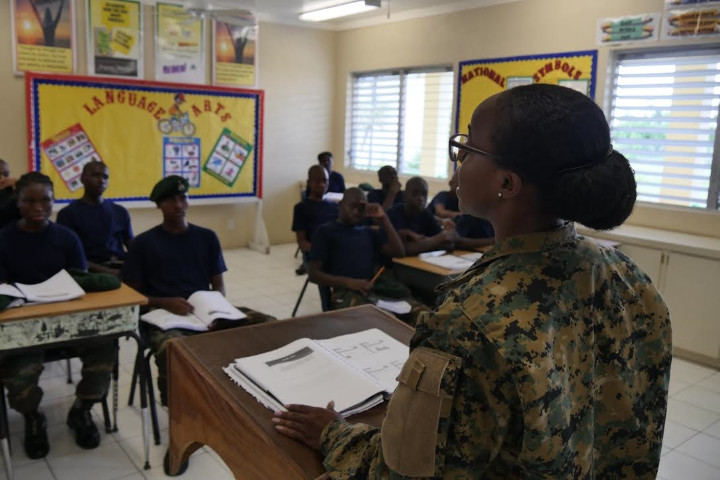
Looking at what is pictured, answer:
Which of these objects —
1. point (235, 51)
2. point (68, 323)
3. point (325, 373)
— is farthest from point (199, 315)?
point (235, 51)

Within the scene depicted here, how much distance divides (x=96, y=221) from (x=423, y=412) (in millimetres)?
3406

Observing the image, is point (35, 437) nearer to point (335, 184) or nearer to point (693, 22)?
point (335, 184)

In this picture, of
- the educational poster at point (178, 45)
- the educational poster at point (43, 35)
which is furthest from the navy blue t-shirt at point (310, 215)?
the educational poster at point (43, 35)

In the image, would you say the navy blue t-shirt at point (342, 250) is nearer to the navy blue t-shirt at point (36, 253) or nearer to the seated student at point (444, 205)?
the navy blue t-shirt at point (36, 253)

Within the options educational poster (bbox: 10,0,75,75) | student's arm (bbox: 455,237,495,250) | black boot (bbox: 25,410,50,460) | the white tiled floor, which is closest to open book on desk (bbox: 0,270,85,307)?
black boot (bbox: 25,410,50,460)

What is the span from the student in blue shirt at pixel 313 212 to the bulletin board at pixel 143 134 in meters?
2.20

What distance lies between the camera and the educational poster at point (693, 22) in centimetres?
399

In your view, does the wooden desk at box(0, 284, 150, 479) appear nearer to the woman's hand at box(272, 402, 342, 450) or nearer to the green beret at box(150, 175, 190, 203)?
the green beret at box(150, 175, 190, 203)

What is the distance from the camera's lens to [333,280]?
3264 millimetres

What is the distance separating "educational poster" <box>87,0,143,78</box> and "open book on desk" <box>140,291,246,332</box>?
385cm

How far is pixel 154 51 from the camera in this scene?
586cm

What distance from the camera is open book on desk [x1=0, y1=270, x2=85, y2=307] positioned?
7.11 feet

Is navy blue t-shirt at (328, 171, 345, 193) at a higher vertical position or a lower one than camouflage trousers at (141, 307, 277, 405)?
higher

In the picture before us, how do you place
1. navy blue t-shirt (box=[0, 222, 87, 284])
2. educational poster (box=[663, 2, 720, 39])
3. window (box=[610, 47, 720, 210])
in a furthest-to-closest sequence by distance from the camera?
window (box=[610, 47, 720, 210]) → educational poster (box=[663, 2, 720, 39]) → navy blue t-shirt (box=[0, 222, 87, 284])
